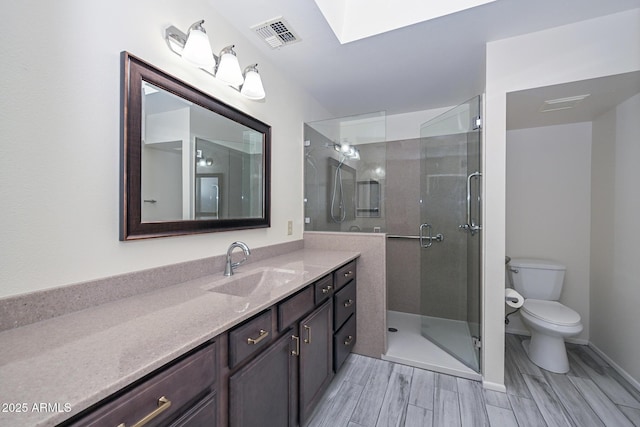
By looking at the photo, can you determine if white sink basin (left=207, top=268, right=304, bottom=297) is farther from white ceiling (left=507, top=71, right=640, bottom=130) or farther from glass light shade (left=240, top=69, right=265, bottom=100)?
white ceiling (left=507, top=71, right=640, bottom=130)

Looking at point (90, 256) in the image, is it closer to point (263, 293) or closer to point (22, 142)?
point (22, 142)

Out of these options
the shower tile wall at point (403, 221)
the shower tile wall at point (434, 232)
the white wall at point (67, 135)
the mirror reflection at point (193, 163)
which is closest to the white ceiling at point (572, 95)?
the shower tile wall at point (434, 232)

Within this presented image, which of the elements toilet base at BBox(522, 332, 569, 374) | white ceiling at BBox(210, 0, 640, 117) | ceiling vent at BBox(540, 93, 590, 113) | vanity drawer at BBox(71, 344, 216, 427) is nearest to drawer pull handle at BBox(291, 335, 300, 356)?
vanity drawer at BBox(71, 344, 216, 427)

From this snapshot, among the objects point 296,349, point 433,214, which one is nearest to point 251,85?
point 296,349

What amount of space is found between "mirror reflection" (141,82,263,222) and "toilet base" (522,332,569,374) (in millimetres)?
2477

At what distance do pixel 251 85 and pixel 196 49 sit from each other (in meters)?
0.40

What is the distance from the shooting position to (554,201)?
2518 millimetres

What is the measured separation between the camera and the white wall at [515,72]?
155 cm

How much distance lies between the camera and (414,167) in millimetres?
3051

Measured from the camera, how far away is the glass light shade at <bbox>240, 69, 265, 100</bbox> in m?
1.61

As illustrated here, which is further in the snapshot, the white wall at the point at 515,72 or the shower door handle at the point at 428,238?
the shower door handle at the point at 428,238

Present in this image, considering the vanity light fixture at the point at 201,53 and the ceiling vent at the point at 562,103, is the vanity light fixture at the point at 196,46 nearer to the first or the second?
the vanity light fixture at the point at 201,53

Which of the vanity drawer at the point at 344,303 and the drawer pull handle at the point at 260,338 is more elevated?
the drawer pull handle at the point at 260,338

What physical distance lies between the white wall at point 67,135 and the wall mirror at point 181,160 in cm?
6
